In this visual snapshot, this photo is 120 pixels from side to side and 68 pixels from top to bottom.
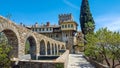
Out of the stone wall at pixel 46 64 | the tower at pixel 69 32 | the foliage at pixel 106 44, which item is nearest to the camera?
Result: the stone wall at pixel 46 64

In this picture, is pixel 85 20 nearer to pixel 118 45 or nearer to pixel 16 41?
pixel 118 45

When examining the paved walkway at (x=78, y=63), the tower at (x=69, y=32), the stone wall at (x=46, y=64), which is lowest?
the paved walkway at (x=78, y=63)

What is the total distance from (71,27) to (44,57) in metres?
27.3

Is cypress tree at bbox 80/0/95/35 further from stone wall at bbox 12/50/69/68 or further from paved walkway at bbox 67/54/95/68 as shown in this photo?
stone wall at bbox 12/50/69/68

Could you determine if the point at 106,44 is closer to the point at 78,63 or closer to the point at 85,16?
the point at 78,63

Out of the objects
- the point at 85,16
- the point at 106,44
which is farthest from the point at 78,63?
the point at 85,16

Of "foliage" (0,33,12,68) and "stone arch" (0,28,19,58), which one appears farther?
"stone arch" (0,28,19,58)

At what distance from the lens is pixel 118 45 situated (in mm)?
18562

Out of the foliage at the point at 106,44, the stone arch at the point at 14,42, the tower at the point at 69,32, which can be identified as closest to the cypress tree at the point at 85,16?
the tower at the point at 69,32

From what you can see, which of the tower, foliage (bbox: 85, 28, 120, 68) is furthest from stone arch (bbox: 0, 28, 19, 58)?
the tower

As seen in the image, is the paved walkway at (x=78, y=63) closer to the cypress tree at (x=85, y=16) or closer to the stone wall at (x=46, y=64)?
the stone wall at (x=46, y=64)

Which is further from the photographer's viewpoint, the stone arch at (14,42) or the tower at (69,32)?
the tower at (69,32)

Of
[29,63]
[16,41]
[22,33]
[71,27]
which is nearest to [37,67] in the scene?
[29,63]

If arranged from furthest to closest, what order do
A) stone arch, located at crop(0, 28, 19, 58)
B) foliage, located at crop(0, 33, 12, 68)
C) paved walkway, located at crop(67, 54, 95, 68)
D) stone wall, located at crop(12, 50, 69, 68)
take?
paved walkway, located at crop(67, 54, 95, 68)
stone arch, located at crop(0, 28, 19, 58)
foliage, located at crop(0, 33, 12, 68)
stone wall, located at crop(12, 50, 69, 68)
